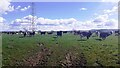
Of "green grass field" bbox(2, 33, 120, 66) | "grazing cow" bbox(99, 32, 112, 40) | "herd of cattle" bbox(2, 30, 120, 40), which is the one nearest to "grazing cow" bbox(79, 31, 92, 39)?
"herd of cattle" bbox(2, 30, 120, 40)

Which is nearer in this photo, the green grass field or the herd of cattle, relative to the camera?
the green grass field

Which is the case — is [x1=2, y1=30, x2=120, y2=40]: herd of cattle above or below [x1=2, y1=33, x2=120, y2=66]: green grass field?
above

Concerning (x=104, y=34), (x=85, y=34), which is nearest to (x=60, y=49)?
(x=85, y=34)

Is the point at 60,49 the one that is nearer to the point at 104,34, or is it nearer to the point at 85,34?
the point at 85,34

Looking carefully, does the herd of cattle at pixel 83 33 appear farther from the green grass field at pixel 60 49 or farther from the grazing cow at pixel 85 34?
the green grass field at pixel 60 49

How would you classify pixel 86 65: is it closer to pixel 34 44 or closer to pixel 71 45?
pixel 71 45

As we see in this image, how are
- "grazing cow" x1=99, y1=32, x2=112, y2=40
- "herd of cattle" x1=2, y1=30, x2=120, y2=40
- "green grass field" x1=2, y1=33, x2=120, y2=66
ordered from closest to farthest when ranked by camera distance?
"green grass field" x1=2, y1=33, x2=120, y2=66
"herd of cattle" x1=2, y1=30, x2=120, y2=40
"grazing cow" x1=99, y1=32, x2=112, y2=40

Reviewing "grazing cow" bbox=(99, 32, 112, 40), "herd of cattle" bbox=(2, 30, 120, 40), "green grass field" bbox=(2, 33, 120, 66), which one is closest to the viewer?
"green grass field" bbox=(2, 33, 120, 66)

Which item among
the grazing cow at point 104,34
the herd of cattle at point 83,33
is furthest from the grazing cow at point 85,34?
the grazing cow at point 104,34

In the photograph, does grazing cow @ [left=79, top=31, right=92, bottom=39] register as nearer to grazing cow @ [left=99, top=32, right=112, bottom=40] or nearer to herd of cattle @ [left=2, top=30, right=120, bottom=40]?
herd of cattle @ [left=2, top=30, right=120, bottom=40]
